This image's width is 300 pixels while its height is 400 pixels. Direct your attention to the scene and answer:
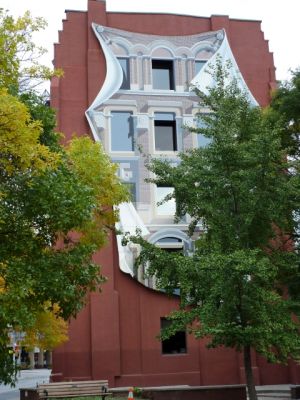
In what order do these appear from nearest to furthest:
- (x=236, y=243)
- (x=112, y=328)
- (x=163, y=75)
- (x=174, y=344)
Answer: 1. (x=236, y=243)
2. (x=112, y=328)
3. (x=174, y=344)
4. (x=163, y=75)

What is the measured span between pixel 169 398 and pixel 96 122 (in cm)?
1355

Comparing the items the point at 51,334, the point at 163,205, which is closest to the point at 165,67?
the point at 163,205

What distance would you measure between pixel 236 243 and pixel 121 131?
13407mm

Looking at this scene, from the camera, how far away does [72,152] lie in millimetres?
15203

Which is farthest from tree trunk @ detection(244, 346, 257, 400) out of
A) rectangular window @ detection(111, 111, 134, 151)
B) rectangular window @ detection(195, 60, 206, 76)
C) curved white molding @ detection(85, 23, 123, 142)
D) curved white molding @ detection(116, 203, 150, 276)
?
rectangular window @ detection(195, 60, 206, 76)

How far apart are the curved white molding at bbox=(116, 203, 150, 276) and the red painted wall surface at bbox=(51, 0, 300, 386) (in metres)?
0.41

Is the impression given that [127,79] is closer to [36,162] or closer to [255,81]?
[255,81]

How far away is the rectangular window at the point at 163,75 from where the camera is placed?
2883cm

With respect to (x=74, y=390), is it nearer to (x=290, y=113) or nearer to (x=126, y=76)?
(x=290, y=113)

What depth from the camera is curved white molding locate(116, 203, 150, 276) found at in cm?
2555

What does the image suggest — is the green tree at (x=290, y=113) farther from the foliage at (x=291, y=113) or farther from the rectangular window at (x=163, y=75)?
the rectangular window at (x=163, y=75)

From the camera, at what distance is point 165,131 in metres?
28.2

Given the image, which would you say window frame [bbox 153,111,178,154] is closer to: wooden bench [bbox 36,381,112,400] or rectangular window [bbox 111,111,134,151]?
rectangular window [bbox 111,111,134,151]

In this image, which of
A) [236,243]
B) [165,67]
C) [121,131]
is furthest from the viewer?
[165,67]
